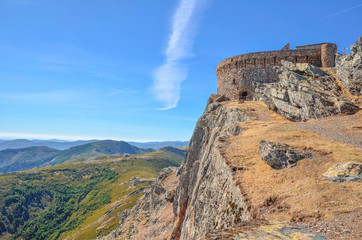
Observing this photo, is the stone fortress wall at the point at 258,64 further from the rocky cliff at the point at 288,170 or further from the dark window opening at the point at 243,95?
the rocky cliff at the point at 288,170

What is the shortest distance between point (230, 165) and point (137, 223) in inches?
1747

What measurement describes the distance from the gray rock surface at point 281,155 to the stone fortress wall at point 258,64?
31.4 metres

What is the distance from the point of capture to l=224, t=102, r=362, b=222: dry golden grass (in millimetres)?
11727

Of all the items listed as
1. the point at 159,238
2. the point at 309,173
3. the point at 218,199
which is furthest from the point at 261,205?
the point at 159,238

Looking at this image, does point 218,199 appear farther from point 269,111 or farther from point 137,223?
point 137,223

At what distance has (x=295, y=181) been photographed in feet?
49.0

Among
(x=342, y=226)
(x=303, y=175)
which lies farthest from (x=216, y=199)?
(x=342, y=226)

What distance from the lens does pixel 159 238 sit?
40.9 meters

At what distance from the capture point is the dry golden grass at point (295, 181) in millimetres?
11727

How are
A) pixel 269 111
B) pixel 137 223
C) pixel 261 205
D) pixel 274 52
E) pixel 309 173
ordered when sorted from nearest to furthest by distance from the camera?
pixel 261 205, pixel 309 173, pixel 269 111, pixel 274 52, pixel 137 223

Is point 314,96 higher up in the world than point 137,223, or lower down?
higher up

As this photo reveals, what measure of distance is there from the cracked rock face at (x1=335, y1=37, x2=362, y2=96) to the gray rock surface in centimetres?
2058

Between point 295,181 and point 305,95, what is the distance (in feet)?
67.8

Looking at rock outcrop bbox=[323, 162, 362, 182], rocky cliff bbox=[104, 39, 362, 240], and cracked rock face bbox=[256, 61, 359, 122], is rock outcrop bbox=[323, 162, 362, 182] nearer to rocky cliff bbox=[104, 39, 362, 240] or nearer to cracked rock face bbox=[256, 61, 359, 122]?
rocky cliff bbox=[104, 39, 362, 240]
